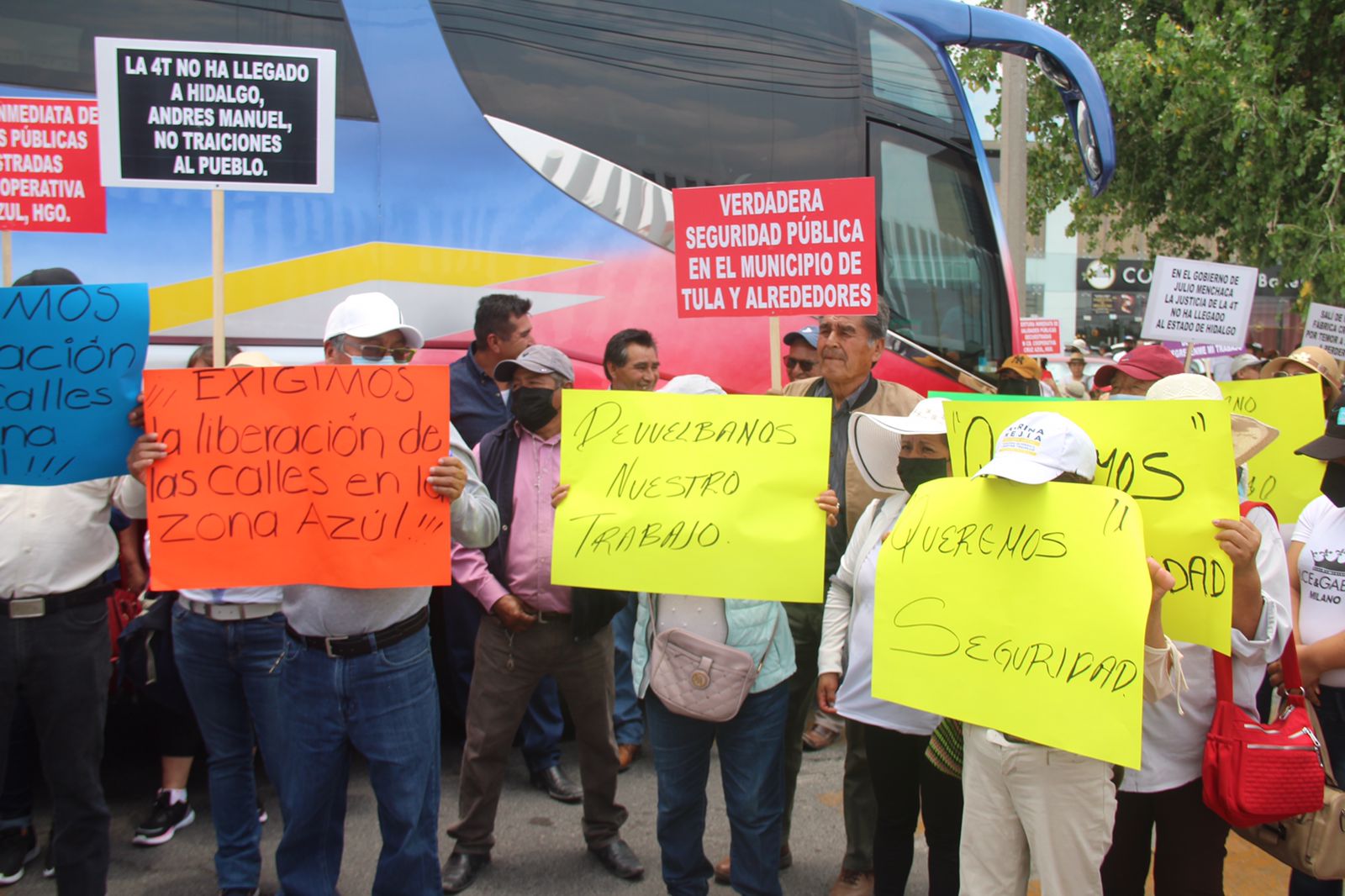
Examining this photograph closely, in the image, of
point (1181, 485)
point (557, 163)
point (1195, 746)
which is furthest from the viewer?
point (557, 163)

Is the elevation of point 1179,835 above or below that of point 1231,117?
below

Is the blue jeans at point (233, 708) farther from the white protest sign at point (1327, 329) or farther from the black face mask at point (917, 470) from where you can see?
the white protest sign at point (1327, 329)

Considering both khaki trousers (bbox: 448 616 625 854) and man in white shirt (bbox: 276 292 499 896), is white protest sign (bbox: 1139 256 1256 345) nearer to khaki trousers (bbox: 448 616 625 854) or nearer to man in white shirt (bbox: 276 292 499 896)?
khaki trousers (bbox: 448 616 625 854)

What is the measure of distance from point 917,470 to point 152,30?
3611mm

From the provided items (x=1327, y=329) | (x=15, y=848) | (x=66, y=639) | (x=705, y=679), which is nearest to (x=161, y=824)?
(x=15, y=848)

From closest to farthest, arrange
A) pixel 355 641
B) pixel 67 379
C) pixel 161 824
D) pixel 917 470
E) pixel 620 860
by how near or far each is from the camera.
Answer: pixel 67 379
pixel 355 641
pixel 917 470
pixel 620 860
pixel 161 824

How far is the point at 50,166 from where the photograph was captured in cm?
389

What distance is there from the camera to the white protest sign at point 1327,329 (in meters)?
8.03

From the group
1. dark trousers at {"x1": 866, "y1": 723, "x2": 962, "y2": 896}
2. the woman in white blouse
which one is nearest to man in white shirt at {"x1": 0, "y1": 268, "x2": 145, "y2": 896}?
dark trousers at {"x1": 866, "y1": 723, "x2": 962, "y2": 896}

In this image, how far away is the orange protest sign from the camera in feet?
9.61

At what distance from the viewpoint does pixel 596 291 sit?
5.00 meters

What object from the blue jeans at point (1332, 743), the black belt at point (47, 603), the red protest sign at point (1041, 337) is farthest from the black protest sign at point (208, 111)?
the red protest sign at point (1041, 337)

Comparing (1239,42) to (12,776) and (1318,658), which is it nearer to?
(1318,658)

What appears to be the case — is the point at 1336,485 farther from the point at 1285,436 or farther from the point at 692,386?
the point at 692,386
